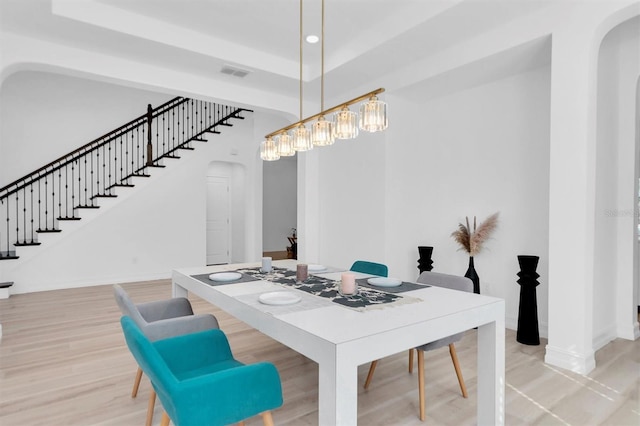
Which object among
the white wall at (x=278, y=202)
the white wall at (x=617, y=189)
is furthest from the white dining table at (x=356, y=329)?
the white wall at (x=278, y=202)

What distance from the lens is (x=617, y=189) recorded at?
141 inches

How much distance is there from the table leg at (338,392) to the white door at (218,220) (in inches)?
305

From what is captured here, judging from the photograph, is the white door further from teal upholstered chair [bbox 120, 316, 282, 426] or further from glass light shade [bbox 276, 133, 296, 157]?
teal upholstered chair [bbox 120, 316, 282, 426]

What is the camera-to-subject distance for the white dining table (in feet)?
4.63

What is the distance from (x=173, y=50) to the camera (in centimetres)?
395

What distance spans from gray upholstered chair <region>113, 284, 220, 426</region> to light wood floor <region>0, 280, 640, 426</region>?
43 cm

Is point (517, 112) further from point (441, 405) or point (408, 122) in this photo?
point (441, 405)

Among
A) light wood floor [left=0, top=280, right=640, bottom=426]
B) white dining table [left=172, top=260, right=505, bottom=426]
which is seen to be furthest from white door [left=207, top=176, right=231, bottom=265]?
white dining table [left=172, top=260, right=505, bottom=426]

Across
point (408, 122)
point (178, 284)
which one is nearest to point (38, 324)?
point (178, 284)

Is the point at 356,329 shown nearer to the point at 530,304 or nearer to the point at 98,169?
the point at 530,304

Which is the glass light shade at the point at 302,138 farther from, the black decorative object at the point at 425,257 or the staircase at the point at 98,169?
the staircase at the point at 98,169

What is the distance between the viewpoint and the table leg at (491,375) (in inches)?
77.6

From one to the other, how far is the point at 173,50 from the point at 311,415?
3702 millimetres

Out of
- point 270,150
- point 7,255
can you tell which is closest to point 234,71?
point 270,150
